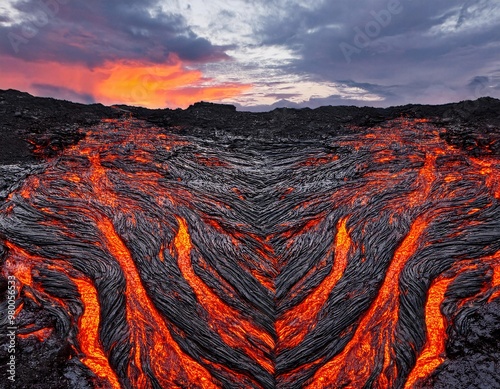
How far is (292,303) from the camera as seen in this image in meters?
6.12

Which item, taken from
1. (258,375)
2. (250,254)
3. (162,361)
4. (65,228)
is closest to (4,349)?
(162,361)

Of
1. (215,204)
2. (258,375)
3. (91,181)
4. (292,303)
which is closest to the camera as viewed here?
(258,375)

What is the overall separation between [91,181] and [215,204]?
10.6 ft

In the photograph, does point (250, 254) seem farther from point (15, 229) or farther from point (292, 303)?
point (15, 229)
